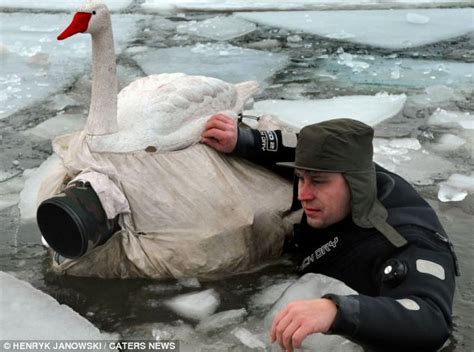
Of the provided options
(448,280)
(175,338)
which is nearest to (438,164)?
(448,280)

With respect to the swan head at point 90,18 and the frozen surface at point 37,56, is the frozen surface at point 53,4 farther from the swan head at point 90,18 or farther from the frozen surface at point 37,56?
the swan head at point 90,18

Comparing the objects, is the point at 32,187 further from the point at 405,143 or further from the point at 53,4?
the point at 53,4

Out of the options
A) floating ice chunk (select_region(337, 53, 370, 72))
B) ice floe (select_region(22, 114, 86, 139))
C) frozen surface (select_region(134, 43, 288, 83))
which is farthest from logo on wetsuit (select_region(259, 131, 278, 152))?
floating ice chunk (select_region(337, 53, 370, 72))

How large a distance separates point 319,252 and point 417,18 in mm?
4396

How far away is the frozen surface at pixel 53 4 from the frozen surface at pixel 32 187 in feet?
12.7

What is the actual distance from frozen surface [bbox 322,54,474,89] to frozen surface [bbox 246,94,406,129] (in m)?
0.40

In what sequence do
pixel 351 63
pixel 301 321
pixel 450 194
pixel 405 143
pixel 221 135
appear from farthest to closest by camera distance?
pixel 351 63, pixel 405 143, pixel 450 194, pixel 221 135, pixel 301 321

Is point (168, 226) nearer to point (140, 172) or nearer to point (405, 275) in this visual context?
point (140, 172)

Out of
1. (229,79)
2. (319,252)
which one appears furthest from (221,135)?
(229,79)

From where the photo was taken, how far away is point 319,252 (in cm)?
223

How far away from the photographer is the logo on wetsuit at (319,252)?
216cm

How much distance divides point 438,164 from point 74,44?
3303 mm

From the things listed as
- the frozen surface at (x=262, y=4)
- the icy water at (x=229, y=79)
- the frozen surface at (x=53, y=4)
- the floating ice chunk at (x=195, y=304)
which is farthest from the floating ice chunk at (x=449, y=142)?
the frozen surface at (x=53, y=4)

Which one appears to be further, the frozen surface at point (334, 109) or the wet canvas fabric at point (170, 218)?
the frozen surface at point (334, 109)
